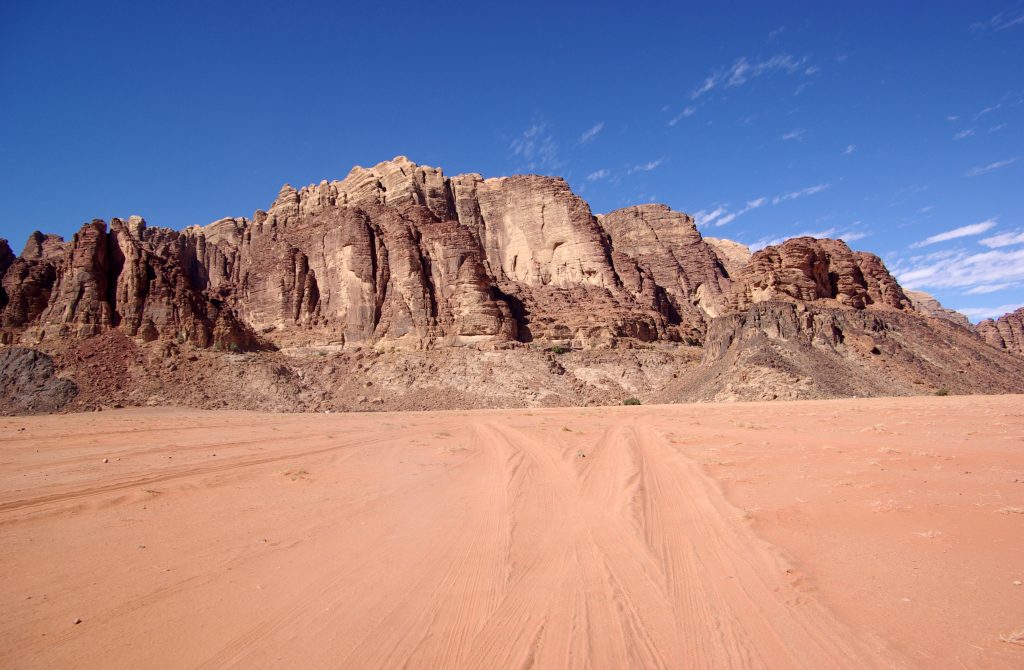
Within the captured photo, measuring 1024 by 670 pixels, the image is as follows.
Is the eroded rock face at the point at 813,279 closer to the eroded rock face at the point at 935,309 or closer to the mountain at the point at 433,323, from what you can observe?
the mountain at the point at 433,323

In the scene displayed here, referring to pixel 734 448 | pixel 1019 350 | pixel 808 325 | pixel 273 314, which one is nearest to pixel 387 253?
pixel 273 314

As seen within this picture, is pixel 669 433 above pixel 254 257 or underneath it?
underneath

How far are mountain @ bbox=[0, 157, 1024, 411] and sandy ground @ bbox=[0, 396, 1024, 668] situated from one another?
28.7 metres

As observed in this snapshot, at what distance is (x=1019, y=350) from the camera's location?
261 ft

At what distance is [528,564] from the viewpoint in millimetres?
Result: 4492

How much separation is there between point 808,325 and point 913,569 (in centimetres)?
3971

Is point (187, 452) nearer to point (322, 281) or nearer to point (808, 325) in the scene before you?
point (808, 325)

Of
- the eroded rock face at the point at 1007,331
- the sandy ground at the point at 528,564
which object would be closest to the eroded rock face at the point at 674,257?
the eroded rock face at the point at 1007,331

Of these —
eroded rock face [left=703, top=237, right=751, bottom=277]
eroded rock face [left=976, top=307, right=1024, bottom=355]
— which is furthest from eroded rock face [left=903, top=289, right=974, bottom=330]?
eroded rock face [left=703, top=237, right=751, bottom=277]

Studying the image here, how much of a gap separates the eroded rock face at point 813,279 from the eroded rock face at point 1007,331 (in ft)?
189

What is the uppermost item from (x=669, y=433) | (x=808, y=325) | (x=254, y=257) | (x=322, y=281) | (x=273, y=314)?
→ (x=254, y=257)

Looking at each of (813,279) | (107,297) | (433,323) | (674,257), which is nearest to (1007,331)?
(674,257)

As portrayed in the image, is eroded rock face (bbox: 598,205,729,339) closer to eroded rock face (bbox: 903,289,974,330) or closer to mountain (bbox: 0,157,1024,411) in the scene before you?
mountain (bbox: 0,157,1024,411)

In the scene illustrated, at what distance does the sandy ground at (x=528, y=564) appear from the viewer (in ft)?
9.94
